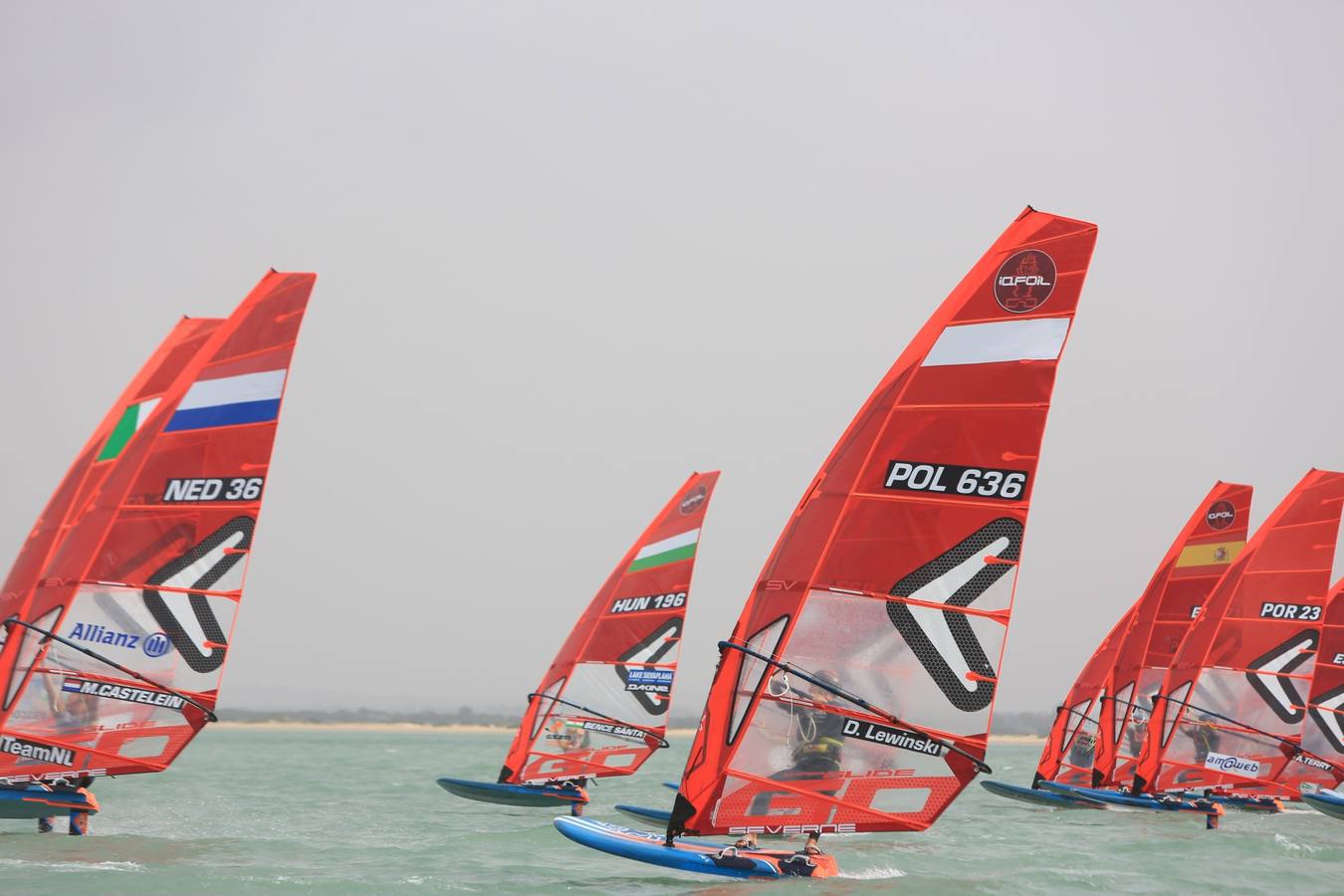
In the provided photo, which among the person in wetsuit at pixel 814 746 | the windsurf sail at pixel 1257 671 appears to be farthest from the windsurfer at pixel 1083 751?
the person in wetsuit at pixel 814 746

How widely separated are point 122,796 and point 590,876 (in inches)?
576

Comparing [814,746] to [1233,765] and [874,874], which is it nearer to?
[874,874]

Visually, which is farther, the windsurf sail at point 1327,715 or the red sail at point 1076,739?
the red sail at point 1076,739

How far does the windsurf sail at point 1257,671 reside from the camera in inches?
961

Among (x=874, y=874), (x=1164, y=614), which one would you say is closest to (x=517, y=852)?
(x=874, y=874)

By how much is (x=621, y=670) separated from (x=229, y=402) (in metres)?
9.25

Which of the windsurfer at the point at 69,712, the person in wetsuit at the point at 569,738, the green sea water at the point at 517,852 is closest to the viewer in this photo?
the green sea water at the point at 517,852

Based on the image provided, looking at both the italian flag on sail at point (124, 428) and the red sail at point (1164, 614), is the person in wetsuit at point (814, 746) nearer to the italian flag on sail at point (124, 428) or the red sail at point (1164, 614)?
the italian flag on sail at point (124, 428)

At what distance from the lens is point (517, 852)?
16.8 meters

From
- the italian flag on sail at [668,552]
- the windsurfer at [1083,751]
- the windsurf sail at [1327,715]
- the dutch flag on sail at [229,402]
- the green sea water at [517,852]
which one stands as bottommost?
the green sea water at [517,852]

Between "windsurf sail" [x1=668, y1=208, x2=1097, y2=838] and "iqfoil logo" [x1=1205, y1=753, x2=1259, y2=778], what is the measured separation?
13.7m

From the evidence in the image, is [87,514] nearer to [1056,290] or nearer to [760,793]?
[760,793]

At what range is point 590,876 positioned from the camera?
14.3 m

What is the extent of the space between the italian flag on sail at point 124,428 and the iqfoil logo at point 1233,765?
17635 millimetres
